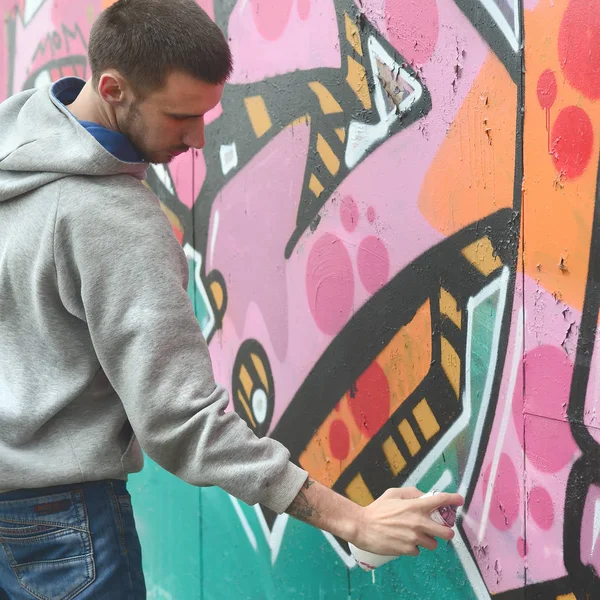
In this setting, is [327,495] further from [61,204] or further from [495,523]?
[61,204]

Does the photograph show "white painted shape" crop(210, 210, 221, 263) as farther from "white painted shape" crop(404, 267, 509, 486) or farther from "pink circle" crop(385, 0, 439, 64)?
"white painted shape" crop(404, 267, 509, 486)

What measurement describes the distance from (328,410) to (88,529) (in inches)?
40.8

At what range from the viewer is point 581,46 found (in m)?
1.85

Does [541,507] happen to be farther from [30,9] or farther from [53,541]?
[30,9]

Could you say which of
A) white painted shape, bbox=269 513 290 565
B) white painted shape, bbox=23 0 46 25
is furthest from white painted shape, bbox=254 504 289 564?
white painted shape, bbox=23 0 46 25

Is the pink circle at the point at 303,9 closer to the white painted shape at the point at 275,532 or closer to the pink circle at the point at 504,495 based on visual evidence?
the pink circle at the point at 504,495

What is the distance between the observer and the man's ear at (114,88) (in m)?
1.73

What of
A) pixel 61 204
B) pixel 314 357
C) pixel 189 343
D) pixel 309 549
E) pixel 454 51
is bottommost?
pixel 309 549

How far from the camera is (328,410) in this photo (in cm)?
269

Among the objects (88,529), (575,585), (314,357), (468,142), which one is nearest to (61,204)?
(88,529)

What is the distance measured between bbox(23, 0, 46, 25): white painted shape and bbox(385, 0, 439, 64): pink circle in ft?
8.06

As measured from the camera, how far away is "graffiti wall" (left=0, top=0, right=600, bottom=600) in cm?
195

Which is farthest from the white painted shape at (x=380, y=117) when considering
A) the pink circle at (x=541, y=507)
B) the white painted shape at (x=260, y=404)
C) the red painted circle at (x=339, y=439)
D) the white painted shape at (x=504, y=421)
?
the pink circle at (x=541, y=507)

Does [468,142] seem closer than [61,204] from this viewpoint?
No
